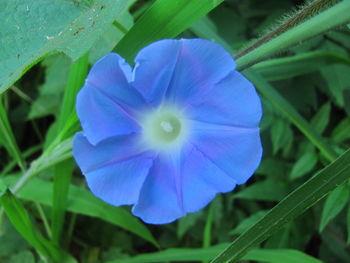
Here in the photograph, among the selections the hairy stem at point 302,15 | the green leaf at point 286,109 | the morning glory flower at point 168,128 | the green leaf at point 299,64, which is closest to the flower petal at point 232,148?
the morning glory flower at point 168,128

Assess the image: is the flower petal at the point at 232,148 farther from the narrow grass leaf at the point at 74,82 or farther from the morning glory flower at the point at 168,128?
the narrow grass leaf at the point at 74,82

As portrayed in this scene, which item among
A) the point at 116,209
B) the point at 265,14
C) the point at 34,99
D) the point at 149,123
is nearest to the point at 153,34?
the point at 149,123

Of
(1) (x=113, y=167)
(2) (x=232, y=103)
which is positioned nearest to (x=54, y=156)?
(1) (x=113, y=167)

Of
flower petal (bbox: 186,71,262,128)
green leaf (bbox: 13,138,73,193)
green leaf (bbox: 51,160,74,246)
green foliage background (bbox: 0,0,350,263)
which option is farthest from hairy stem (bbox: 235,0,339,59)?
green leaf (bbox: 51,160,74,246)

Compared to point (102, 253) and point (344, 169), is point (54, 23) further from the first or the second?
A: point (102, 253)

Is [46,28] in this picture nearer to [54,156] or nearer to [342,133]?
[54,156]

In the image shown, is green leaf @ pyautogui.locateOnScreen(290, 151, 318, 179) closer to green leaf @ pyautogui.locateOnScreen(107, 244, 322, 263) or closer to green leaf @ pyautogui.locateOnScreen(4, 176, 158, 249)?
green leaf @ pyautogui.locateOnScreen(107, 244, 322, 263)
